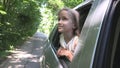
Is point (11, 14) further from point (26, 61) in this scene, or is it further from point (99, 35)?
point (99, 35)

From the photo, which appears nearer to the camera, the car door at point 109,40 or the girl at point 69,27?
the car door at point 109,40

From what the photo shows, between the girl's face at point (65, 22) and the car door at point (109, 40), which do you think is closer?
the car door at point (109, 40)

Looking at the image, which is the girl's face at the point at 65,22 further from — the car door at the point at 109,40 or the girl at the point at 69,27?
the car door at the point at 109,40

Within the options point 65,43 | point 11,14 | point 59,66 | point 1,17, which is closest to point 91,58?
point 59,66

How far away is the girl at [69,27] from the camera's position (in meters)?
2.94

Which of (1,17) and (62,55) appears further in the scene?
(1,17)

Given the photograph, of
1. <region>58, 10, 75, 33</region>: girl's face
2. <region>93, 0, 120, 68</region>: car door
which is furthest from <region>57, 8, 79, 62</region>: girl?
<region>93, 0, 120, 68</region>: car door

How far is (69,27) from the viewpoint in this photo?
2990 mm

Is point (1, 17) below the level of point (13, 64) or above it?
above

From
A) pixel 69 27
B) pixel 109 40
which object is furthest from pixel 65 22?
pixel 109 40

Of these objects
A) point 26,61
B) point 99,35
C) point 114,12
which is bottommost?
point 26,61

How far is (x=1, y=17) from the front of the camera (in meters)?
14.0

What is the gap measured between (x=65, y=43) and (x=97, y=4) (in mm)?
1116

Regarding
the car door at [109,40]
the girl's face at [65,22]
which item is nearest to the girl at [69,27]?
the girl's face at [65,22]
